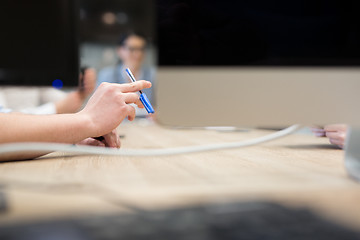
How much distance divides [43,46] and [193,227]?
665mm

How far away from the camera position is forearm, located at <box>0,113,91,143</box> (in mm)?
515

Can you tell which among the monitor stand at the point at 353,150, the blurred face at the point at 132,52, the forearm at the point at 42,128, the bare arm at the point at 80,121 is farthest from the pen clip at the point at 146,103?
the blurred face at the point at 132,52

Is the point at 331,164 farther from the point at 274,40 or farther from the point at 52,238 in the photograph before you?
the point at 52,238

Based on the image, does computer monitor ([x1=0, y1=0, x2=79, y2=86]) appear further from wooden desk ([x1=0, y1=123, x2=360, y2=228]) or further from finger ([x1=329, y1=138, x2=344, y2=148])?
finger ([x1=329, y1=138, x2=344, y2=148])

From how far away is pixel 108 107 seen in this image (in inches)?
23.9

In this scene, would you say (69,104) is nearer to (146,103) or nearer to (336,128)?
(146,103)

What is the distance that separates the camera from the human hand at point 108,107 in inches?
23.5

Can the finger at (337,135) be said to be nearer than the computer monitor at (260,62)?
No

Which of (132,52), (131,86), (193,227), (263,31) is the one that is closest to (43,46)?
(131,86)

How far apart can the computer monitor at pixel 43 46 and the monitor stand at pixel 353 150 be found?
59cm

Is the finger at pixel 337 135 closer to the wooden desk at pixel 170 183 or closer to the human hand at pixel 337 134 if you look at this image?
the human hand at pixel 337 134

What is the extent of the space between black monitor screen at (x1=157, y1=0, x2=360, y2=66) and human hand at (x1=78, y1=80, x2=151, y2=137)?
0.21 meters

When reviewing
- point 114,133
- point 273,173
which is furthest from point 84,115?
point 273,173

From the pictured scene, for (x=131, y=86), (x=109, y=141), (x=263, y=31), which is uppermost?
(x=263, y=31)
